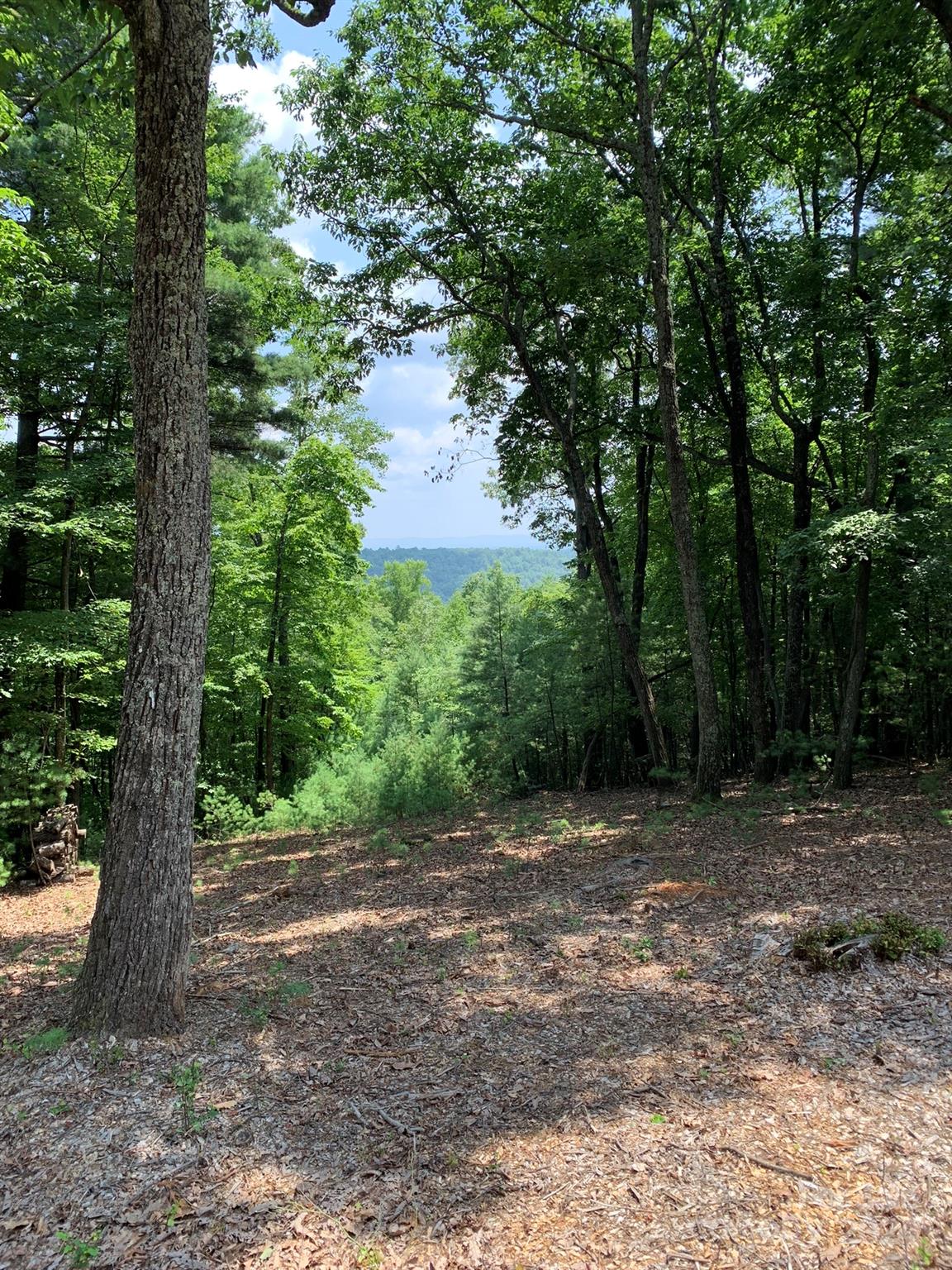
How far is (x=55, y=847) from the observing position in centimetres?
958

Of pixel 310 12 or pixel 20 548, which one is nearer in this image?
pixel 310 12

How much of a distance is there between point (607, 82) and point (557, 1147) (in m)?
12.2

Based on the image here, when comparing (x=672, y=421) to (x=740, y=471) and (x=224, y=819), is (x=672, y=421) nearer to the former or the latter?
(x=740, y=471)

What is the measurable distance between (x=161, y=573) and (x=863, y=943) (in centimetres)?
437

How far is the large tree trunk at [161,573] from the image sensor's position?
12.1ft

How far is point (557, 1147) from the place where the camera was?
2762mm

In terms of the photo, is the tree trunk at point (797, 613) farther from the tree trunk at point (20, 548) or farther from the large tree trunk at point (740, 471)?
the tree trunk at point (20, 548)

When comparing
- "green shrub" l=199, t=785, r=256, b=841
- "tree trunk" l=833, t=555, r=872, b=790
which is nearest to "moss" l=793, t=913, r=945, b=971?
"tree trunk" l=833, t=555, r=872, b=790

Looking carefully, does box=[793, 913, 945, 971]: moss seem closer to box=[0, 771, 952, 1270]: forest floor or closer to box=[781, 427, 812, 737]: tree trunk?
box=[0, 771, 952, 1270]: forest floor

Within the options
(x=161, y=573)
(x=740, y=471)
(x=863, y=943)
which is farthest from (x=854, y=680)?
(x=161, y=573)

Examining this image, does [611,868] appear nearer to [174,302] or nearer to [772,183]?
[174,302]

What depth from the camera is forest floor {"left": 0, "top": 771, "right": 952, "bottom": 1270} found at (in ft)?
7.67

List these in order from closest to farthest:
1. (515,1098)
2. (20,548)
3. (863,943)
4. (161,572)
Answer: (515,1098) → (161,572) → (863,943) → (20,548)

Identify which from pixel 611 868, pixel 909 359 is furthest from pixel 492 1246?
pixel 909 359
